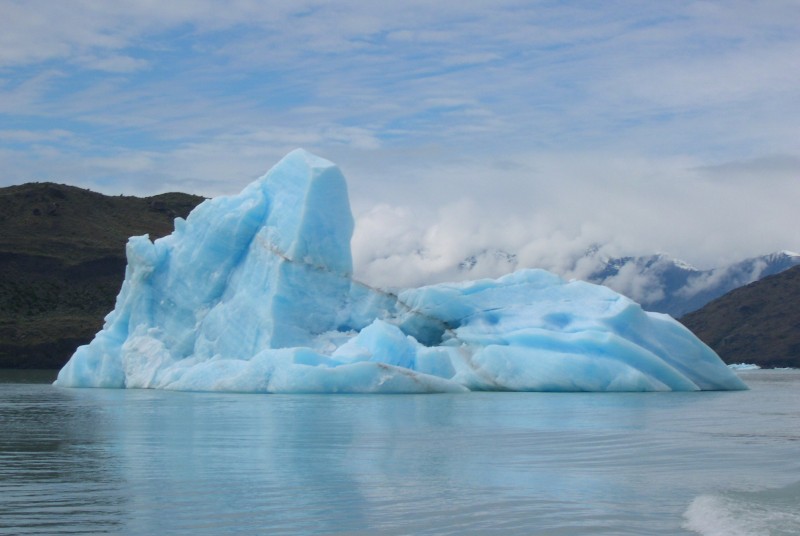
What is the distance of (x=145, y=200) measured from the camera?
8425cm

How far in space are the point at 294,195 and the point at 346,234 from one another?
1.66m

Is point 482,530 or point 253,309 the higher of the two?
point 253,309

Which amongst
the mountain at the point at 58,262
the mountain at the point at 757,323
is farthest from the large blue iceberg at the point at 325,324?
the mountain at the point at 757,323

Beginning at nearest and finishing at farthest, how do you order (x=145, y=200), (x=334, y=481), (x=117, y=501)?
(x=117, y=501)
(x=334, y=481)
(x=145, y=200)

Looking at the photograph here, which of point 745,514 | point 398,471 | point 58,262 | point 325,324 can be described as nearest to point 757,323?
point 58,262

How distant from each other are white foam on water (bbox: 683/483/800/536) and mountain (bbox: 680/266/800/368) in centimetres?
8612

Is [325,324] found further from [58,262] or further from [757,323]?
[757,323]

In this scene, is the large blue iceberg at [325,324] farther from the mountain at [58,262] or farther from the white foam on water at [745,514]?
the mountain at [58,262]

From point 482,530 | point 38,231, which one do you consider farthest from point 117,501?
point 38,231

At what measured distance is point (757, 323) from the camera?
321 ft

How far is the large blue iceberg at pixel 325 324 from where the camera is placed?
857 inches

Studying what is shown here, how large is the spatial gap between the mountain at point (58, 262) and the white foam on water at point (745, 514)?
51760 mm

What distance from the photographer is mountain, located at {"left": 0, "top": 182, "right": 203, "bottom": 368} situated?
180ft

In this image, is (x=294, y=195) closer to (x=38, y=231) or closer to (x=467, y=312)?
(x=467, y=312)
